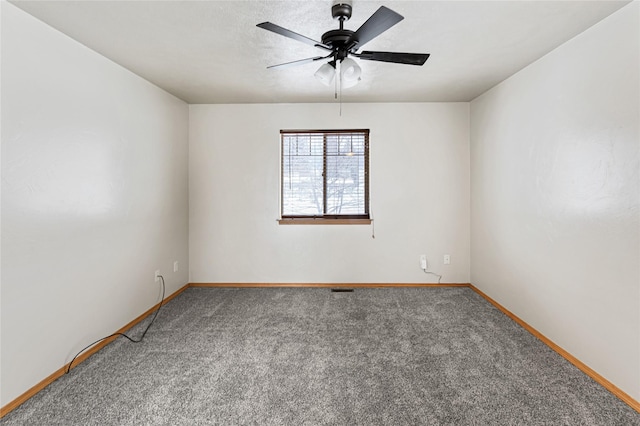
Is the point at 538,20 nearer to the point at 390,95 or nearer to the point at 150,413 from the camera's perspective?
the point at 390,95

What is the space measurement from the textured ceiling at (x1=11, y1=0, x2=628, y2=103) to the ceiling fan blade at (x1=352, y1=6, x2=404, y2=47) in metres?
0.25

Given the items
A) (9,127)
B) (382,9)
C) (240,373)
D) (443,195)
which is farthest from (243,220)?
(382,9)

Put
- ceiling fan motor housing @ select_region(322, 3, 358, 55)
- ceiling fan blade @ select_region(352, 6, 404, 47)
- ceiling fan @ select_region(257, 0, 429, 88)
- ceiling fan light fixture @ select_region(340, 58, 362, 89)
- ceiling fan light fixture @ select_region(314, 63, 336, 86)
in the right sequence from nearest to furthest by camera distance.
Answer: ceiling fan blade @ select_region(352, 6, 404, 47) → ceiling fan @ select_region(257, 0, 429, 88) → ceiling fan motor housing @ select_region(322, 3, 358, 55) → ceiling fan light fixture @ select_region(340, 58, 362, 89) → ceiling fan light fixture @ select_region(314, 63, 336, 86)

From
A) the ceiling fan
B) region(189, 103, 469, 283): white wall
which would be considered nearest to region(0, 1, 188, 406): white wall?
region(189, 103, 469, 283): white wall

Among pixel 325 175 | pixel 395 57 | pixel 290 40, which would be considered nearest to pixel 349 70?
pixel 395 57

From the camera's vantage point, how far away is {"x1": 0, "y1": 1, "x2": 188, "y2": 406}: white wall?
1714mm

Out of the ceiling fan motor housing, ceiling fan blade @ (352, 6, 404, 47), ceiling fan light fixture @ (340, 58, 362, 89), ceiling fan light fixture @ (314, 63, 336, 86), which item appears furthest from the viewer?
ceiling fan light fixture @ (314, 63, 336, 86)

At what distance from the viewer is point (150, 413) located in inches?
64.5

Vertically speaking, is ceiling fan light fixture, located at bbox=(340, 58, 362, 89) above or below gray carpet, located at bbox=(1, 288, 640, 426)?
above

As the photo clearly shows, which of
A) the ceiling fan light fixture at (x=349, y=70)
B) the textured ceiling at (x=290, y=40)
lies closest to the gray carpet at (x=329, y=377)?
the ceiling fan light fixture at (x=349, y=70)

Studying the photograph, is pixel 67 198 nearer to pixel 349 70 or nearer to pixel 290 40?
pixel 290 40

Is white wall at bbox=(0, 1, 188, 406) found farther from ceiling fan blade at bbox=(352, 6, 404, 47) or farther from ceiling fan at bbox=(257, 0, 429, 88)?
ceiling fan blade at bbox=(352, 6, 404, 47)

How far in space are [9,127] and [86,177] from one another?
22.5 inches

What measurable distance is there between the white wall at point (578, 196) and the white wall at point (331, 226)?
736 millimetres
